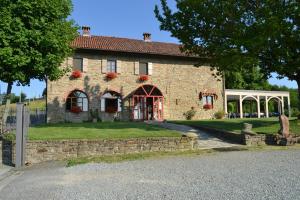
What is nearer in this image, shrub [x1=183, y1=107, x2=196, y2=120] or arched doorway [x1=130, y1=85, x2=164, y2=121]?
arched doorway [x1=130, y1=85, x2=164, y2=121]

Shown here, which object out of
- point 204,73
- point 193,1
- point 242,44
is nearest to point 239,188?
point 242,44

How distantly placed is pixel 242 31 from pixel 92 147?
8739mm

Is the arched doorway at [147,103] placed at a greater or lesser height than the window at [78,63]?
lesser

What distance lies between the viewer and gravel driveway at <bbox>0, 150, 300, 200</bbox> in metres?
6.20

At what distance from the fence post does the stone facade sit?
1304 centimetres

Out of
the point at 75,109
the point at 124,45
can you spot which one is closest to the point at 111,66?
the point at 124,45

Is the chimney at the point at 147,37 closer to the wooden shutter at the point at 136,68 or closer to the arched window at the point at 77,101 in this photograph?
the wooden shutter at the point at 136,68

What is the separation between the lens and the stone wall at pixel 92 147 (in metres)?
11.8

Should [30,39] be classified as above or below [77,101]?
above

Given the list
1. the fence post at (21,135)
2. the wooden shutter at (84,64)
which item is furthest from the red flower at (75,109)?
the fence post at (21,135)

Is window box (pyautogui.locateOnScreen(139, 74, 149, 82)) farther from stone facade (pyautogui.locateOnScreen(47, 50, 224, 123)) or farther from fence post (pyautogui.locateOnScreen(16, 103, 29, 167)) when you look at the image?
fence post (pyautogui.locateOnScreen(16, 103, 29, 167))

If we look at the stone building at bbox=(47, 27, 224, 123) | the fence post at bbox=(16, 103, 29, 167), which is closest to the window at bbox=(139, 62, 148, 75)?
the stone building at bbox=(47, 27, 224, 123)

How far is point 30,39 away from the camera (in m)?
14.5

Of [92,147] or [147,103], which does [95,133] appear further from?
[147,103]
